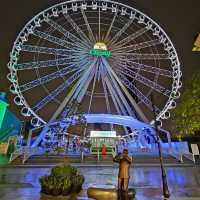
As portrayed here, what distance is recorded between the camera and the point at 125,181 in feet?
28.9

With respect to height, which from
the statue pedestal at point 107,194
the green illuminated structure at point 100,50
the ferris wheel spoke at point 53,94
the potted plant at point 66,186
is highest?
the green illuminated structure at point 100,50

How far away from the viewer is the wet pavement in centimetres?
970

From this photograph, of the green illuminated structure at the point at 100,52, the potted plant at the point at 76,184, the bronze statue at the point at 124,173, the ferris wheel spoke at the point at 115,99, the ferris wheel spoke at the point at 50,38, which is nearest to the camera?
the bronze statue at the point at 124,173

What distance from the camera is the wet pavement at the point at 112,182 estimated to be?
→ 970cm

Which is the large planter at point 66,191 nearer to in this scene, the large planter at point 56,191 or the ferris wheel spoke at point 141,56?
the large planter at point 56,191

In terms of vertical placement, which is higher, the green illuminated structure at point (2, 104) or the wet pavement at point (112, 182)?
the green illuminated structure at point (2, 104)

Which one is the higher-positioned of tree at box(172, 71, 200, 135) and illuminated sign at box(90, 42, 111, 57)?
illuminated sign at box(90, 42, 111, 57)

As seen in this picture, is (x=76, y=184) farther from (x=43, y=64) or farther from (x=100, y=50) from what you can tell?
(x=100, y=50)

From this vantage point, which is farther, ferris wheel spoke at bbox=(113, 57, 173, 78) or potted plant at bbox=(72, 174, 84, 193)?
ferris wheel spoke at bbox=(113, 57, 173, 78)

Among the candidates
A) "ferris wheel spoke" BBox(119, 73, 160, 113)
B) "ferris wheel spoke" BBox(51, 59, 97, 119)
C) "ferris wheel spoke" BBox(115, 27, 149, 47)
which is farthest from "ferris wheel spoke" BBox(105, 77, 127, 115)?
"ferris wheel spoke" BBox(115, 27, 149, 47)

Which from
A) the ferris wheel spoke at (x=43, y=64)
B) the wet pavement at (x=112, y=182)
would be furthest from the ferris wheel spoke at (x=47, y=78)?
the wet pavement at (x=112, y=182)

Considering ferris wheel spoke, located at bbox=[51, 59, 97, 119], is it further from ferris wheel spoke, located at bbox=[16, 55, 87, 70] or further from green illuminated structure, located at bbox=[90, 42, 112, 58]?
ferris wheel spoke, located at bbox=[16, 55, 87, 70]

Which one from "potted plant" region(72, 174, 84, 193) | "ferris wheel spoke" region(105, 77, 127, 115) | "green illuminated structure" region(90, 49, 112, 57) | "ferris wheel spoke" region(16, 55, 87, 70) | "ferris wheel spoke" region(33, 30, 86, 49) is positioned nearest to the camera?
"potted plant" region(72, 174, 84, 193)

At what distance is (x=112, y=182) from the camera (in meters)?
12.2
